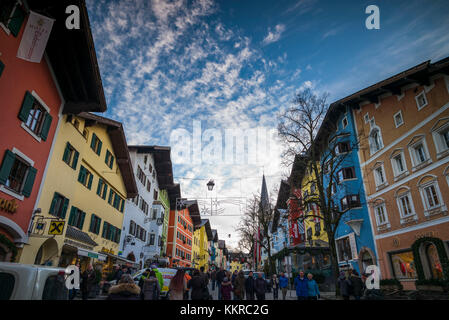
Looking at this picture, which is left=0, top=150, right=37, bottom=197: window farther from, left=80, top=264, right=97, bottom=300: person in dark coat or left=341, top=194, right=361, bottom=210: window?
left=341, top=194, right=361, bottom=210: window

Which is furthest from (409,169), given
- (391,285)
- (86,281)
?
(86,281)

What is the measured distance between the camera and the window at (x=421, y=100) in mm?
19688

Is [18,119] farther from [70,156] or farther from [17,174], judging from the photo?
[70,156]

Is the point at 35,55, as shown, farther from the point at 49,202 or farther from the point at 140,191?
the point at 140,191

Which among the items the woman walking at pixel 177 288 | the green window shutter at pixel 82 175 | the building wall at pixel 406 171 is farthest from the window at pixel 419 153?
the green window shutter at pixel 82 175

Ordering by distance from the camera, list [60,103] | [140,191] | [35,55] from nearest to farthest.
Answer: [35,55] < [60,103] < [140,191]

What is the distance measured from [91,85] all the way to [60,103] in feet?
6.67

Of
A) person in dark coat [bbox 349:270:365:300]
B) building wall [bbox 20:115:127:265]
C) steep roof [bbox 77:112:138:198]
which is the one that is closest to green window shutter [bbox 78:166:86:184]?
building wall [bbox 20:115:127:265]

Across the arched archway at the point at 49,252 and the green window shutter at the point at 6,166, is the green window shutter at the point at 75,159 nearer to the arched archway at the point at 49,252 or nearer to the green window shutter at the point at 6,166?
the arched archway at the point at 49,252

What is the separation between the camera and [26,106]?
13242mm

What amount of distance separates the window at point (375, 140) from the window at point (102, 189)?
2369 cm

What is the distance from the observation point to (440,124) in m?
17.9

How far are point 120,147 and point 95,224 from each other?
24.3ft
